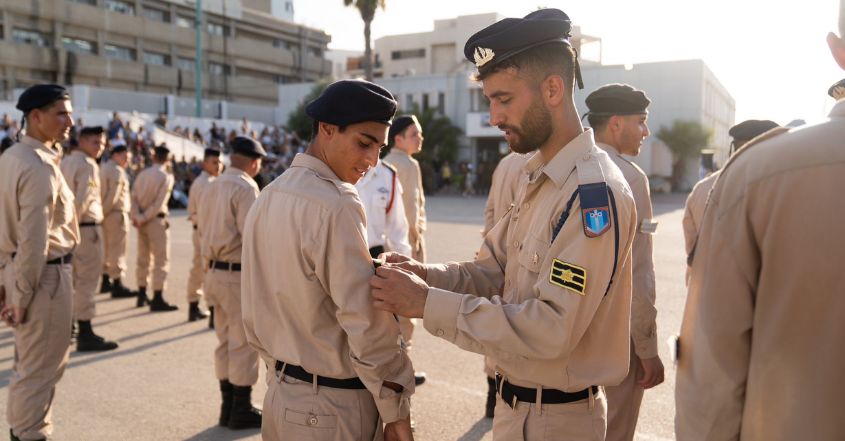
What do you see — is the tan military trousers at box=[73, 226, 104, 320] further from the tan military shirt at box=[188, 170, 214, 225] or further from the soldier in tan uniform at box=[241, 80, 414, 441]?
the soldier in tan uniform at box=[241, 80, 414, 441]

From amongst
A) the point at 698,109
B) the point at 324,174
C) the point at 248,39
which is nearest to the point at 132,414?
the point at 324,174

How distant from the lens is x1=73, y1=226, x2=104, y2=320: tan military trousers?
279 inches

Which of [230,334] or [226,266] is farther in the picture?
[226,266]

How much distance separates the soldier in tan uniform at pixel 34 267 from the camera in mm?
4164

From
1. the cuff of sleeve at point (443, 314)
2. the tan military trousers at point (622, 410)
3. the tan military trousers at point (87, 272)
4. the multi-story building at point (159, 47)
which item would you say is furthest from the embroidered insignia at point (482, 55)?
the multi-story building at point (159, 47)

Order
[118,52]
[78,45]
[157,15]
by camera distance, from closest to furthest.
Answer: [78,45] → [118,52] → [157,15]

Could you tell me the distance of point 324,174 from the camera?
8.61 ft

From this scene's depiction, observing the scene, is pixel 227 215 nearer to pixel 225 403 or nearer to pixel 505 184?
pixel 225 403

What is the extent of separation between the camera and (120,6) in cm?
5100

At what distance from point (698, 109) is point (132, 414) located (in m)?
36.7

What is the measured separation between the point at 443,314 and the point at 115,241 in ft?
27.7

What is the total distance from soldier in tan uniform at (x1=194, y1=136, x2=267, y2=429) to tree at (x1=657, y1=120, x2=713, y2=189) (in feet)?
110

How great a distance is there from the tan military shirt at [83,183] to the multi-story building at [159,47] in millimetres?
33432

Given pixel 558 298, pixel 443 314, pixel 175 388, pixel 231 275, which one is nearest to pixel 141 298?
pixel 175 388
